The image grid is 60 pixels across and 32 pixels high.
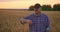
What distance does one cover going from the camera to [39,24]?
5031 millimetres

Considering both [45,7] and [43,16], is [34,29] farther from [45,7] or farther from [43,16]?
[45,7]

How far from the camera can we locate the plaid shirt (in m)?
5.01

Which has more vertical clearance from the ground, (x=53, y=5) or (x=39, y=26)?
(x=39, y=26)

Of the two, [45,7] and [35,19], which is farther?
[45,7]

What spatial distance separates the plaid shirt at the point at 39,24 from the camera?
197 inches

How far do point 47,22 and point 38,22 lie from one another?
0.21 m

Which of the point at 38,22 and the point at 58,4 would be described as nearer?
the point at 38,22

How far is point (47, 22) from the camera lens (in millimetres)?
5066

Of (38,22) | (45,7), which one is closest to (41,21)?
(38,22)

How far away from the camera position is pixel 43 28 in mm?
4988

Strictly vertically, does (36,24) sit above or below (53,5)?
above

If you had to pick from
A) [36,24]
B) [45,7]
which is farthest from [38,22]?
[45,7]

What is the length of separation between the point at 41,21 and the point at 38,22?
76 millimetres

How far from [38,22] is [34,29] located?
0.19 meters
